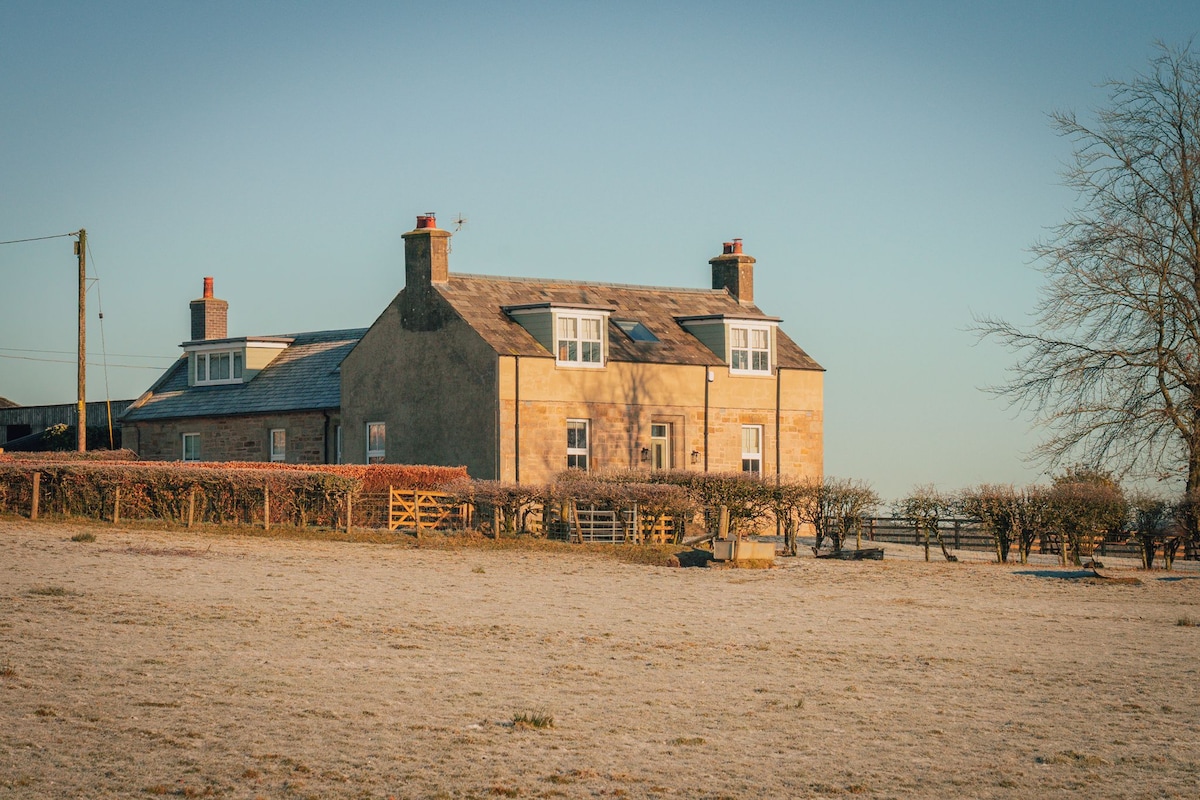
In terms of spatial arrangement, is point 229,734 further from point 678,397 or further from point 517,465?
point 678,397

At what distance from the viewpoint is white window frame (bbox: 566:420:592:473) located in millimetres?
38312

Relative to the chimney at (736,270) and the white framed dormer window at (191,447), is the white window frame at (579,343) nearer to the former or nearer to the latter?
the chimney at (736,270)

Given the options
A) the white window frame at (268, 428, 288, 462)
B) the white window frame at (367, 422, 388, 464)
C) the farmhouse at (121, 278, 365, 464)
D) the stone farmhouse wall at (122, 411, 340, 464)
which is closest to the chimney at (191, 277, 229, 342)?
the farmhouse at (121, 278, 365, 464)

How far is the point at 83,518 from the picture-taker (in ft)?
94.1

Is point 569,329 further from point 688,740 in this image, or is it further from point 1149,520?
point 688,740

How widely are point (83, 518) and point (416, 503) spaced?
262 inches

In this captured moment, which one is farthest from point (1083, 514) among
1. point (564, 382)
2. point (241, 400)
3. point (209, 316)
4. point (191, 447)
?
point (209, 316)

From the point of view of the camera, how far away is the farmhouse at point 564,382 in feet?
123

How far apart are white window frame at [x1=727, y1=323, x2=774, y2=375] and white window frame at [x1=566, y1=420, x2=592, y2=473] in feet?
17.5

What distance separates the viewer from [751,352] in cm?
4212

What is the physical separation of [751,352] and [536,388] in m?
7.58

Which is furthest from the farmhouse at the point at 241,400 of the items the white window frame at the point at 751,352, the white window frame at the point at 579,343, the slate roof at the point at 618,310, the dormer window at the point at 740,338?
the white window frame at the point at 751,352

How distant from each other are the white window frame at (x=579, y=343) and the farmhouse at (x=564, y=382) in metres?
0.04

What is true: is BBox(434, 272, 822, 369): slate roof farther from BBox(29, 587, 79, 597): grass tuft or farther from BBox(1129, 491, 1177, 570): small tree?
BBox(29, 587, 79, 597): grass tuft
